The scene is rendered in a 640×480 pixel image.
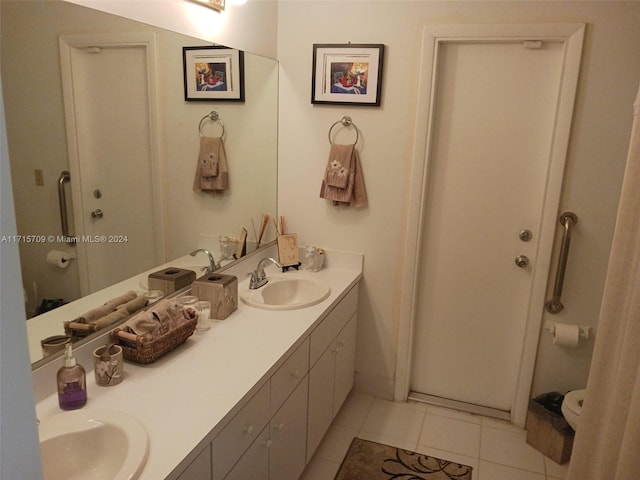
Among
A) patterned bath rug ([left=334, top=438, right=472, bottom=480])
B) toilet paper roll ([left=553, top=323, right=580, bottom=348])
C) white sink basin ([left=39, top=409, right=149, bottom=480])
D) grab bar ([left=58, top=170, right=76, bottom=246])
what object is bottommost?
patterned bath rug ([left=334, top=438, right=472, bottom=480])

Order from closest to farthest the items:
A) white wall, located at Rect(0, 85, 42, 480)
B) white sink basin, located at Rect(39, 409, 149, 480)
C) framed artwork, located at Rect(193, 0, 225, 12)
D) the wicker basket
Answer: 1. white wall, located at Rect(0, 85, 42, 480)
2. white sink basin, located at Rect(39, 409, 149, 480)
3. the wicker basket
4. framed artwork, located at Rect(193, 0, 225, 12)

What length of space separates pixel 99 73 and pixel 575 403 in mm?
2375

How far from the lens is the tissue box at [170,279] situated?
1.77 metres

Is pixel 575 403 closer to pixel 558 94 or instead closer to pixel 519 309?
pixel 519 309

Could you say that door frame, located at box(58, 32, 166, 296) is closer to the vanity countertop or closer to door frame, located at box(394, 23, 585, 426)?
the vanity countertop

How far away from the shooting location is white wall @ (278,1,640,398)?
2.06 m

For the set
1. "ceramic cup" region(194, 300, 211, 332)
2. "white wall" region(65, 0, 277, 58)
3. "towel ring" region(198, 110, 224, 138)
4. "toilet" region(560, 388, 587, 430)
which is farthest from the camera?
"toilet" region(560, 388, 587, 430)

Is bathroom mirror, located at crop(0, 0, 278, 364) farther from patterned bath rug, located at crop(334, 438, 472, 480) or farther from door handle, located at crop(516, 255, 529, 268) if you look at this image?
door handle, located at crop(516, 255, 529, 268)

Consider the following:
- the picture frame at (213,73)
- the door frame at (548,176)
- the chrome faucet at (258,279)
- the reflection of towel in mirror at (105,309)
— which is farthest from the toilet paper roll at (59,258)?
the door frame at (548,176)

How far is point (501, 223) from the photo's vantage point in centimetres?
238

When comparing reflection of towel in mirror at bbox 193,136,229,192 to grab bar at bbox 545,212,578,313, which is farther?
grab bar at bbox 545,212,578,313

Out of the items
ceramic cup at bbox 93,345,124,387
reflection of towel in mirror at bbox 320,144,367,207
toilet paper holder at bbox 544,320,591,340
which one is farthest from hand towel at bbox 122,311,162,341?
toilet paper holder at bbox 544,320,591,340

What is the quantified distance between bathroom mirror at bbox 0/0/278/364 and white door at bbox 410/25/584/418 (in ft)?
2.91

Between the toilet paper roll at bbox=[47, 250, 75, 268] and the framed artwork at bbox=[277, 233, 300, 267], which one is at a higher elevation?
the toilet paper roll at bbox=[47, 250, 75, 268]
